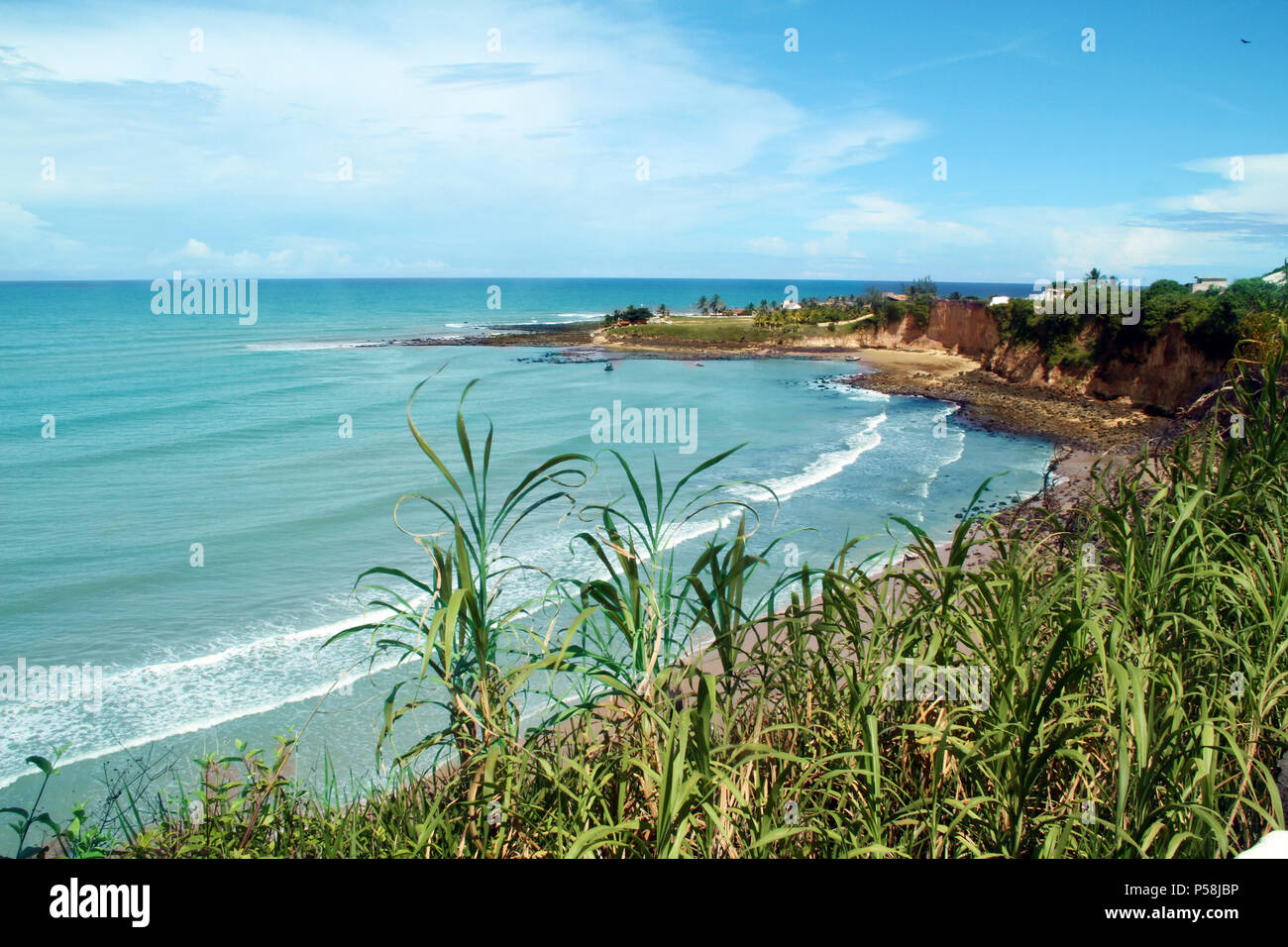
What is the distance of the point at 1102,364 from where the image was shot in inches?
1399

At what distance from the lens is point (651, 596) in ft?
9.23

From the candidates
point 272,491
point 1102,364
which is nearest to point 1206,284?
point 1102,364

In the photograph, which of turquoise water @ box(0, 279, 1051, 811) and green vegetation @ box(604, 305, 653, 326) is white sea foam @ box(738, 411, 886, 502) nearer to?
turquoise water @ box(0, 279, 1051, 811)

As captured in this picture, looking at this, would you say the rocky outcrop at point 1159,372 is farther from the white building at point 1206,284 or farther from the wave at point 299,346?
the wave at point 299,346


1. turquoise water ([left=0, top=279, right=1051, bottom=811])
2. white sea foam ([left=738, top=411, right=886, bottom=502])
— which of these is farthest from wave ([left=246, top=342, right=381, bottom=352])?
white sea foam ([left=738, top=411, right=886, bottom=502])

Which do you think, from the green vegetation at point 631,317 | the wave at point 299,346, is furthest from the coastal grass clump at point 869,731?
the green vegetation at point 631,317

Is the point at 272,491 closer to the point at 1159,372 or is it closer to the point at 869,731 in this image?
the point at 869,731

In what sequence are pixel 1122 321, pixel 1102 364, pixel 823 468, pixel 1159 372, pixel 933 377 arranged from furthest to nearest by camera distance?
pixel 933 377 → pixel 1102 364 → pixel 1122 321 → pixel 1159 372 → pixel 823 468

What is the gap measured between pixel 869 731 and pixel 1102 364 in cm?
3883

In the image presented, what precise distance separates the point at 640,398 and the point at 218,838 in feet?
117

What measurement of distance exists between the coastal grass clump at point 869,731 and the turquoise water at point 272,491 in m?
0.97

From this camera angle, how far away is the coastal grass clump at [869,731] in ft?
7.50
